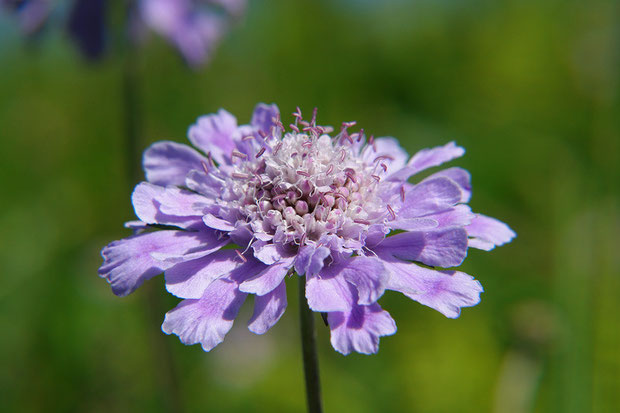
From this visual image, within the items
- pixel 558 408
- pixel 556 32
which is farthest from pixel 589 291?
pixel 556 32

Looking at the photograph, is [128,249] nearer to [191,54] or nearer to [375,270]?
[375,270]

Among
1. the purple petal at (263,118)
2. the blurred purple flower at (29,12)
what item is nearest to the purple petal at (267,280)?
the purple petal at (263,118)

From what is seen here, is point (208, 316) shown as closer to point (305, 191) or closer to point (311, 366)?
point (311, 366)

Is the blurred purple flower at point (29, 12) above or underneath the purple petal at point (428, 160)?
above

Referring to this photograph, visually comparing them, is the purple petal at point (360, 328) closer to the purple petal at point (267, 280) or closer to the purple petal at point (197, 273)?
the purple petal at point (267, 280)

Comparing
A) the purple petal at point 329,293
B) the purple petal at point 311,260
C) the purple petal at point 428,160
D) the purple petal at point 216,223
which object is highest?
the purple petal at point 428,160

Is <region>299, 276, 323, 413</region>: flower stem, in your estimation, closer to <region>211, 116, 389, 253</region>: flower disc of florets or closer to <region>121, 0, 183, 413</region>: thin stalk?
<region>211, 116, 389, 253</region>: flower disc of florets
